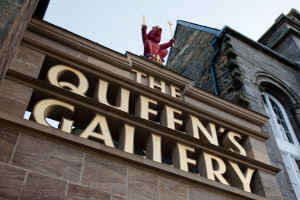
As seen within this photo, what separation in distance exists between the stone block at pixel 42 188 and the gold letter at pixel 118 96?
175 cm

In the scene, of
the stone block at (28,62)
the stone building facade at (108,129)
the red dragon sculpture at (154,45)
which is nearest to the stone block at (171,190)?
the stone building facade at (108,129)

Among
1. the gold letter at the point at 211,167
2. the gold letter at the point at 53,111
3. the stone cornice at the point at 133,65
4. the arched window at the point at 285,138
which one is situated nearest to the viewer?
the gold letter at the point at 53,111

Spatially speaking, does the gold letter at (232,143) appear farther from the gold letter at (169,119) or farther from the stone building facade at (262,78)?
the stone building facade at (262,78)

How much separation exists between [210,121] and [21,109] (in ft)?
11.3

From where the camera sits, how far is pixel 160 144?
5906 millimetres

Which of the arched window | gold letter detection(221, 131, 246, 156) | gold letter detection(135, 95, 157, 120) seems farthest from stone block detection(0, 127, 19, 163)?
the arched window

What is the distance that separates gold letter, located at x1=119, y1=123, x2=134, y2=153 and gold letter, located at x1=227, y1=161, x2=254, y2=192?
6.02 feet

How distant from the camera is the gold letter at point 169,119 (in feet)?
21.2

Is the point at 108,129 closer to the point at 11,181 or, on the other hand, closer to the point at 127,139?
the point at 127,139

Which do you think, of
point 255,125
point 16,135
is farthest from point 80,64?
point 255,125

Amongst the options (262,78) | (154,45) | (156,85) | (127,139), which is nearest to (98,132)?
(127,139)

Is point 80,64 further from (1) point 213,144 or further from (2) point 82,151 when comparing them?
(1) point 213,144

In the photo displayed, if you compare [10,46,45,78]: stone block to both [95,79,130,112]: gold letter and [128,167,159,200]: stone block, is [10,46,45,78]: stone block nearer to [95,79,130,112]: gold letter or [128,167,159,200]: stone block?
[95,79,130,112]: gold letter

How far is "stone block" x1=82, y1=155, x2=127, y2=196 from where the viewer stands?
468 cm
